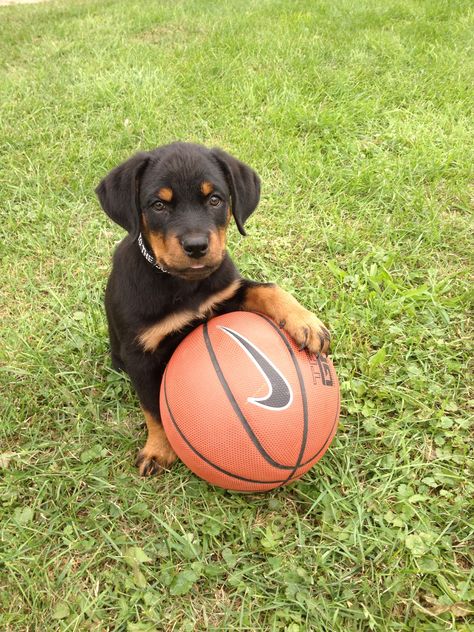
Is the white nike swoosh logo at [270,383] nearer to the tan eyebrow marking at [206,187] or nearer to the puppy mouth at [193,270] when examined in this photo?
the puppy mouth at [193,270]

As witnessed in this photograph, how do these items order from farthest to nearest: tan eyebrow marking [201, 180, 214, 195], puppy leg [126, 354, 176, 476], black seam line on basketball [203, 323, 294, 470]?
1. puppy leg [126, 354, 176, 476]
2. tan eyebrow marking [201, 180, 214, 195]
3. black seam line on basketball [203, 323, 294, 470]

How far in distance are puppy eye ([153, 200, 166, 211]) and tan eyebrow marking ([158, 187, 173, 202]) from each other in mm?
28

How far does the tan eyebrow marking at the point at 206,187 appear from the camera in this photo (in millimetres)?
2469

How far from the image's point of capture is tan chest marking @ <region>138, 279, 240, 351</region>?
2529 mm

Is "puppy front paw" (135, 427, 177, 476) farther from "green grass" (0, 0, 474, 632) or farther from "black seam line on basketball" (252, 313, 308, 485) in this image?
"black seam line on basketball" (252, 313, 308, 485)

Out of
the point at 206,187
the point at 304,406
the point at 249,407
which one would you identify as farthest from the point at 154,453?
the point at 206,187

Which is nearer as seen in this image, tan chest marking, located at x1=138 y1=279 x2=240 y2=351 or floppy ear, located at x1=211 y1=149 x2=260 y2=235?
tan chest marking, located at x1=138 y1=279 x2=240 y2=351

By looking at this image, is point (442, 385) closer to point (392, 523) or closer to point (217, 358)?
point (392, 523)

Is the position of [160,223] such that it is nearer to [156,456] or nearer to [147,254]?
[147,254]

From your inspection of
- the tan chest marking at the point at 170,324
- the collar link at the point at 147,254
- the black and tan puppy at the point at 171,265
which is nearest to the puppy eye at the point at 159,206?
the black and tan puppy at the point at 171,265

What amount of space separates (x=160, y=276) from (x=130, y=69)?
445 centimetres

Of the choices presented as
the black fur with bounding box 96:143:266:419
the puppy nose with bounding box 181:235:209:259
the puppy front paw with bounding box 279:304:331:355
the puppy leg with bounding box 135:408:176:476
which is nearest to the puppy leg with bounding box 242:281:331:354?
the puppy front paw with bounding box 279:304:331:355

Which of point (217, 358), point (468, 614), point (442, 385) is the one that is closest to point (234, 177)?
point (217, 358)

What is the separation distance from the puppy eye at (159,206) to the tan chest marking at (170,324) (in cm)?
51
